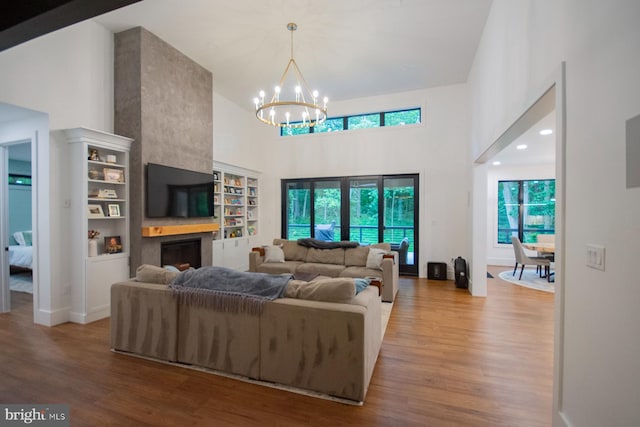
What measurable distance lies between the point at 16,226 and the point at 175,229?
561cm

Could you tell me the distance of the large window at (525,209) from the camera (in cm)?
730

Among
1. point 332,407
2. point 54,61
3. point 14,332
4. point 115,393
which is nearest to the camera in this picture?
point 332,407

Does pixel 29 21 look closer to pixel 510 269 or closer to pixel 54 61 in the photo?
pixel 54 61

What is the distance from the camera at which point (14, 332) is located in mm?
3271

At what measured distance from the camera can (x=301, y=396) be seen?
2.15 m

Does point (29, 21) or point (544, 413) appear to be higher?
point (29, 21)

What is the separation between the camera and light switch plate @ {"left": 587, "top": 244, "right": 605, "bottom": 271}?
140 centimetres

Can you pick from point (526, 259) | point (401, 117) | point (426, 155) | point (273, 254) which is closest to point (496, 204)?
point (526, 259)

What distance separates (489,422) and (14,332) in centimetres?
488

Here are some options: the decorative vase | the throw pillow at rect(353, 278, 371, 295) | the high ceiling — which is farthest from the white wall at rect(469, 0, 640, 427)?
the decorative vase

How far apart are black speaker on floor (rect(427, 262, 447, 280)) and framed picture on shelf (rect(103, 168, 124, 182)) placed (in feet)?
19.0

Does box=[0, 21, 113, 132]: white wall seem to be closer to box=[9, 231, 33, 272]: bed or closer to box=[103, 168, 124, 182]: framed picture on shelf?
box=[103, 168, 124, 182]: framed picture on shelf

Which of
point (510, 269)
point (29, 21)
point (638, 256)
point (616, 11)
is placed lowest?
point (510, 269)

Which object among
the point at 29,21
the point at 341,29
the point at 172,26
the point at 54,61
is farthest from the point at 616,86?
the point at 54,61
